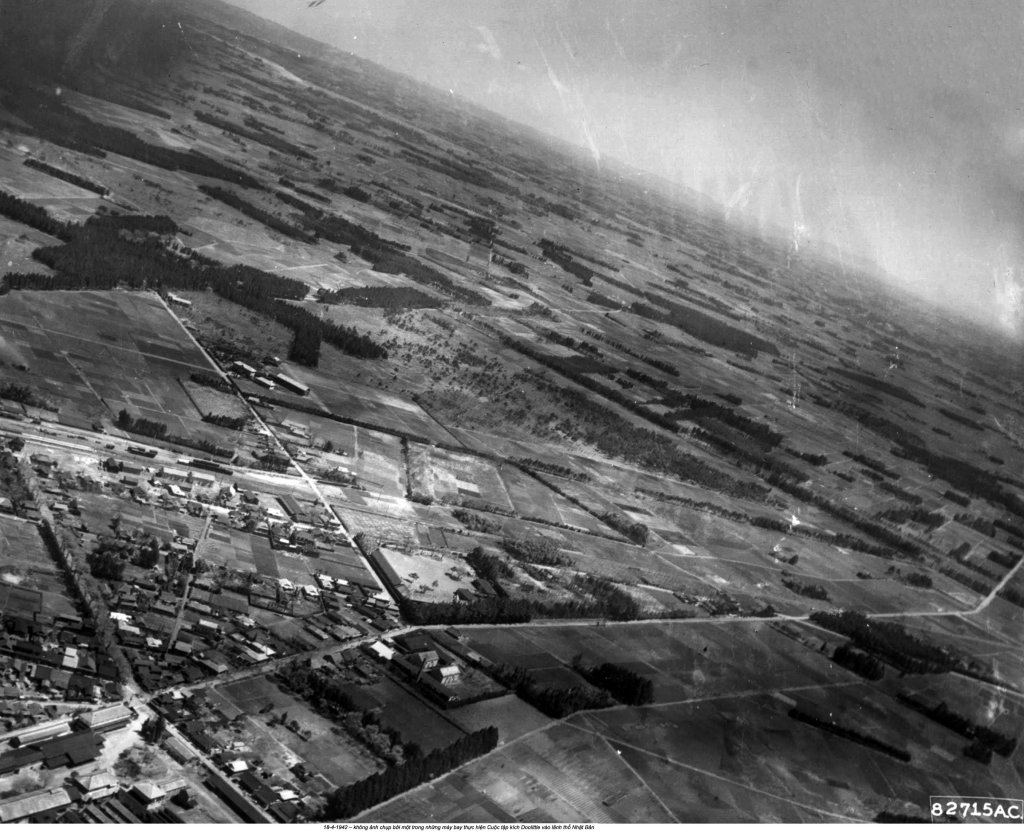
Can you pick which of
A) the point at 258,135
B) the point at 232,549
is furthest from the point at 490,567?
the point at 258,135

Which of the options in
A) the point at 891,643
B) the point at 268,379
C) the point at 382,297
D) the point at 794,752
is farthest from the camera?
the point at 382,297

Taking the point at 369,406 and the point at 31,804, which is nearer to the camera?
the point at 31,804

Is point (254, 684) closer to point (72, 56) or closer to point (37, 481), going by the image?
point (37, 481)

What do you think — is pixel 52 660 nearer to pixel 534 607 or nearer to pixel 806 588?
pixel 534 607

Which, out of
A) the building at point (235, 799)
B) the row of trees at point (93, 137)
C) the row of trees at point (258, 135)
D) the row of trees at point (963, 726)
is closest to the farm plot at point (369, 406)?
the row of trees at point (963, 726)

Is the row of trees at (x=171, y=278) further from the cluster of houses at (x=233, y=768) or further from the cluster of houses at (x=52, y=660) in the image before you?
the cluster of houses at (x=233, y=768)

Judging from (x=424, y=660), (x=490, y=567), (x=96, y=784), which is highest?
(x=490, y=567)

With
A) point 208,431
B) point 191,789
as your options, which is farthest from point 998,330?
point 191,789
